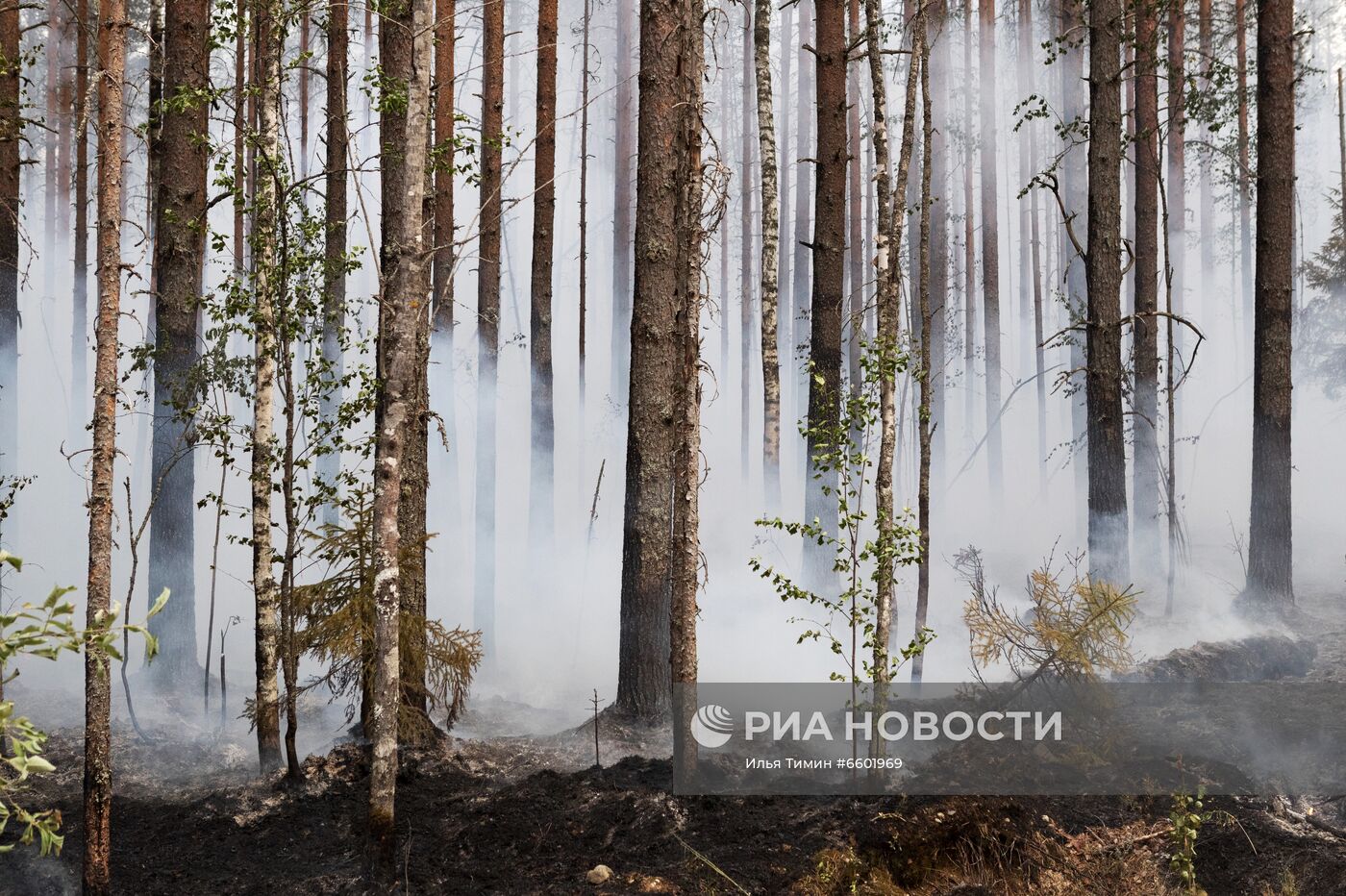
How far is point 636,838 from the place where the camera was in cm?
615

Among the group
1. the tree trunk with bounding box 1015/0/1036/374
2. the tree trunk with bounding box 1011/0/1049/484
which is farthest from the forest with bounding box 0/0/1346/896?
the tree trunk with bounding box 1011/0/1049/484

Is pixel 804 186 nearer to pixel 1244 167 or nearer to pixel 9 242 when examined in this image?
pixel 1244 167

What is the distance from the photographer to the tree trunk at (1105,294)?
11.1 m

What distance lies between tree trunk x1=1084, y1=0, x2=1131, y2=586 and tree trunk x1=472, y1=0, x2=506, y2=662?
8.61 meters

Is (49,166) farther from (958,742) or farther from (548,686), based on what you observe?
(958,742)

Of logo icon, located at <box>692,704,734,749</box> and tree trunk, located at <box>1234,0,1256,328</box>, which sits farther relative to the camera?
tree trunk, located at <box>1234,0,1256,328</box>

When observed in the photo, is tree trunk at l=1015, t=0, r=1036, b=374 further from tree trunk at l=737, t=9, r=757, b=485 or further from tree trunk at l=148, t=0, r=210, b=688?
tree trunk at l=148, t=0, r=210, b=688

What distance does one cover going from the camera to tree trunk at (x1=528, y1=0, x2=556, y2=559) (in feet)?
47.1

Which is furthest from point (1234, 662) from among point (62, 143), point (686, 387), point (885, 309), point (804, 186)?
point (62, 143)

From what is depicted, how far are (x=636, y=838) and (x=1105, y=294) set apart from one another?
8598mm

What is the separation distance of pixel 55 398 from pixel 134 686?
20.1 metres

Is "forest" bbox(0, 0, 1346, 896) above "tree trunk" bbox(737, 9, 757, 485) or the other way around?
the other way around

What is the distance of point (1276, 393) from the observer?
11148mm
